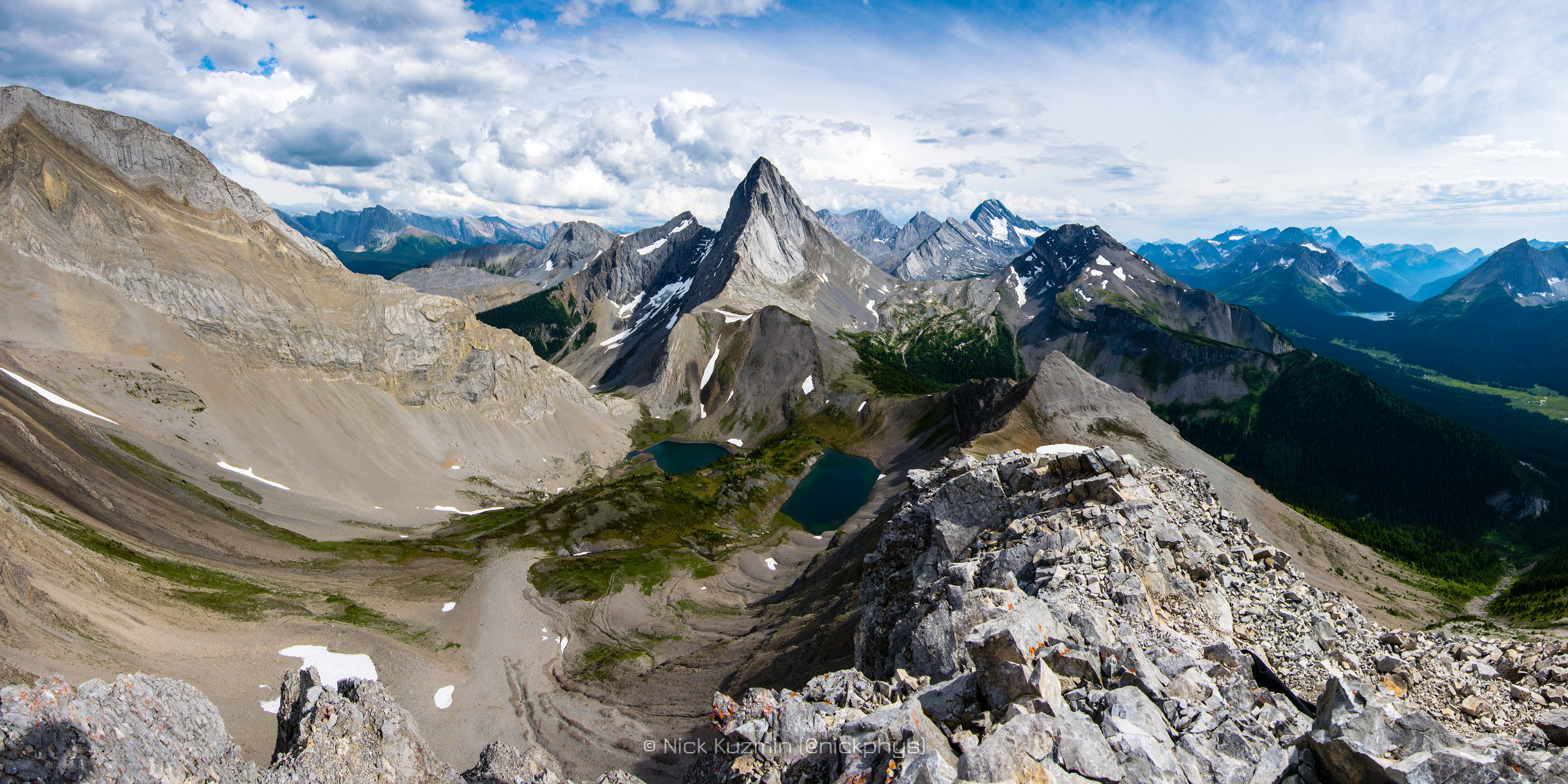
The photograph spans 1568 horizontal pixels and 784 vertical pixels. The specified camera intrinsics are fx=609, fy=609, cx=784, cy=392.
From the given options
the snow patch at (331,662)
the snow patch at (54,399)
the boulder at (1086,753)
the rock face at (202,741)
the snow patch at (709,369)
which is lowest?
the snow patch at (709,369)

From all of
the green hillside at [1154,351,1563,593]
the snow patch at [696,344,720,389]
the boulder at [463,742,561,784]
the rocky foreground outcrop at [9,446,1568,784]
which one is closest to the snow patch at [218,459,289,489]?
the rocky foreground outcrop at [9,446,1568,784]

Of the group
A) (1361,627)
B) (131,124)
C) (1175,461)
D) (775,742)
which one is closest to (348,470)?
(131,124)

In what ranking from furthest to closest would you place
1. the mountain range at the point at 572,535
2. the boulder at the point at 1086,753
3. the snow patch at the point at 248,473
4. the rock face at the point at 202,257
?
the rock face at the point at 202,257 < the snow patch at the point at 248,473 < the mountain range at the point at 572,535 < the boulder at the point at 1086,753

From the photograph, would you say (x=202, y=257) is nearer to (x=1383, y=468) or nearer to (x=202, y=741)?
(x=202, y=741)

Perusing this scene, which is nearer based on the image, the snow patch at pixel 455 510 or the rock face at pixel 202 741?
the rock face at pixel 202 741

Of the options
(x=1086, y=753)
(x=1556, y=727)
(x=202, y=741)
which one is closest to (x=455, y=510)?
(x=202, y=741)

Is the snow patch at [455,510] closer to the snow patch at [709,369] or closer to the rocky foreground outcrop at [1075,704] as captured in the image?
the rocky foreground outcrop at [1075,704]

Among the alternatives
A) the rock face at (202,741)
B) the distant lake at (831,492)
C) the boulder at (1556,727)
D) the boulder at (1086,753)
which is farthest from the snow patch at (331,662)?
the distant lake at (831,492)

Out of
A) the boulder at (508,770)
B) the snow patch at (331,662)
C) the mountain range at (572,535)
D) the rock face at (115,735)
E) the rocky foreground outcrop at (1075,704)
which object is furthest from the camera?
the snow patch at (331,662)
